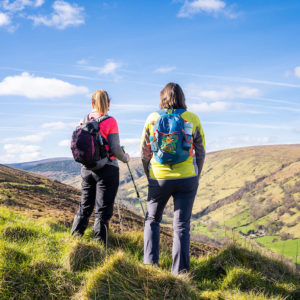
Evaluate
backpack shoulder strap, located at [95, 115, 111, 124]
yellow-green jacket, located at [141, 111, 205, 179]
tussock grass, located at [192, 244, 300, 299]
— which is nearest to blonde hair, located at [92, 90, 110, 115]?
backpack shoulder strap, located at [95, 115, 111, 124]

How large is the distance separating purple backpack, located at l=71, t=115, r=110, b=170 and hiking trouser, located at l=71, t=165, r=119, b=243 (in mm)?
207

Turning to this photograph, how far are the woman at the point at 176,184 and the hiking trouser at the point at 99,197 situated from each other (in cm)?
71

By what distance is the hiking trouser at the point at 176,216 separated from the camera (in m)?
4.17

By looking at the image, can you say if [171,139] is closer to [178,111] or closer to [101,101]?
[178,111]

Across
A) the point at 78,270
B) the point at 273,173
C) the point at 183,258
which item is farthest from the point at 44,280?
the point at 273,173

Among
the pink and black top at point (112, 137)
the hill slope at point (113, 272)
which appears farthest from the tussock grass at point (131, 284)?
the pink and black top at point (112, 137)

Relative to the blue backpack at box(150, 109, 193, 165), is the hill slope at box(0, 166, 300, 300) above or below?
below

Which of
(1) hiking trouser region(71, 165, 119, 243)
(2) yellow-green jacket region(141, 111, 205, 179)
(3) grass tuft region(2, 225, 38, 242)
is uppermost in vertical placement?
(2) yellow-green jacket region(141, 111, 205, 179)

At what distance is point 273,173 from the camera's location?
181875 millimetres

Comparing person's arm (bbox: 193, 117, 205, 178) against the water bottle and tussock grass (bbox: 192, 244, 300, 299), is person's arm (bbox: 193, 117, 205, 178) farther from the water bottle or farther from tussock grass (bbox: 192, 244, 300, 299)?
tussock grass (bbox: 192, 244, 300, 299)

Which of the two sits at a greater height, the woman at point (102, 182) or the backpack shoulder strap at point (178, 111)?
the backpack shoulder strap at point (178, 111)

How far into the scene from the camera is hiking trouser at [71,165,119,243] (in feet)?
15.3

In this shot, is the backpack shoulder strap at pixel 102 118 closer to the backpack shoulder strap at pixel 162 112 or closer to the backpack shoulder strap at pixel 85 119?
the backpack shoulder strap at pixel 85 119

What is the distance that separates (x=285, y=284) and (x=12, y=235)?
15.2 ft
